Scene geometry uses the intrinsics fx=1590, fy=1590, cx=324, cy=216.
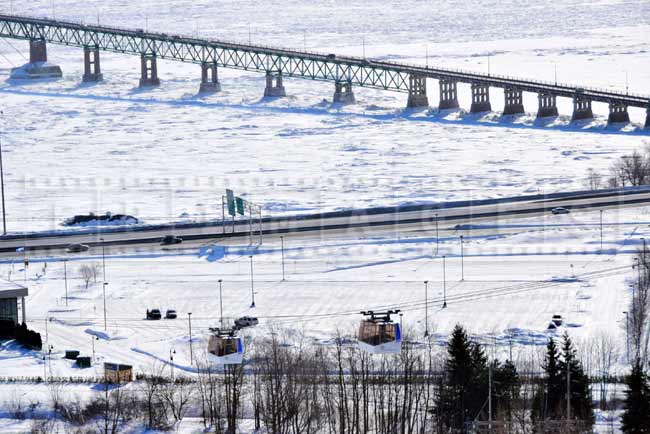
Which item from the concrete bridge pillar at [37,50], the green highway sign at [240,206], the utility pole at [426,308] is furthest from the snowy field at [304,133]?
the utility pole at [426,308]

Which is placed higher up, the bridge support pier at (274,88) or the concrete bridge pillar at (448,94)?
the bridge support pier at (274,88)

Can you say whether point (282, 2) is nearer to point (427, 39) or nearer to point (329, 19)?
point (329, 19)

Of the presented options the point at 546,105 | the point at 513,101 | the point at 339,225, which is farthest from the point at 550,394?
the point at 513,101

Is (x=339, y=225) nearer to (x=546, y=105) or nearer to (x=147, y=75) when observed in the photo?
(x=546, y=105)

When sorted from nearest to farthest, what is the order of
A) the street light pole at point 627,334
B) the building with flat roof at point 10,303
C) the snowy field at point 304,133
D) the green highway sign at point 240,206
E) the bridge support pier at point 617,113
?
the street light pole at point 627,334 < the building with flat roof at point 10,303 < the green highway sign at point 240,206 < the snowy field at point 304,133 < the bridge support pier at point 617,113

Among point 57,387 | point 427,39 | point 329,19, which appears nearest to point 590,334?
point 57,387

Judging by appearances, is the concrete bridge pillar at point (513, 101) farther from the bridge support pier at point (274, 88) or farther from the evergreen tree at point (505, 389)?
the evergreen tree at point (505, 389)

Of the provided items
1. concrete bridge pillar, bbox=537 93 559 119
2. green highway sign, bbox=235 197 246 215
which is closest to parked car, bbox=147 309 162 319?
green highway sign, bbox=235 197 246 215
